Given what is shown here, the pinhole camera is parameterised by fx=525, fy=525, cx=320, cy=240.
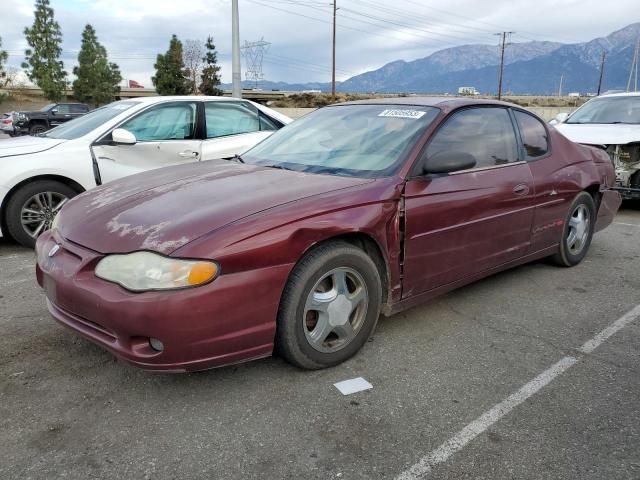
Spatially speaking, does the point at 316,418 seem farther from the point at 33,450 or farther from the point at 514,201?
the point at 514,201

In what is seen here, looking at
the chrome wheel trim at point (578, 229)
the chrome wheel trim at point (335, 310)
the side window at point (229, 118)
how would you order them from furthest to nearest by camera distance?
the side window at point (229, 118) → the chrome wheel trim at point (578, 229) → the chrome wheel trim at point (335, 310)

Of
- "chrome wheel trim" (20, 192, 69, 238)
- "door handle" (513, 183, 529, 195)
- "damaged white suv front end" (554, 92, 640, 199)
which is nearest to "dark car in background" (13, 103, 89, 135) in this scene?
"chrome wheel trim" (20, 192, 69, 238)

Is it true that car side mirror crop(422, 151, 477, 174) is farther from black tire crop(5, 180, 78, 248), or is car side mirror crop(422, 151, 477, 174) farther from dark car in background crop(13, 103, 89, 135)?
dark car in background crop(13, 103, 89, 135)

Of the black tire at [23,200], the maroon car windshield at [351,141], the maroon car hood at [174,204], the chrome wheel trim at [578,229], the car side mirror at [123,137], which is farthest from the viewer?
the car side mirror at [123,137]

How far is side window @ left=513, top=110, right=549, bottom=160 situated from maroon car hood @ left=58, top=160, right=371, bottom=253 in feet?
5.87

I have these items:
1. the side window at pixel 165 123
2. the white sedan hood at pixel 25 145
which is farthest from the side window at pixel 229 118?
the white sedan hood at pixel 25 145

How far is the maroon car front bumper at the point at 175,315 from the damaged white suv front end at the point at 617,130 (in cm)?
529

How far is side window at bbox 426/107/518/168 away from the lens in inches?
135

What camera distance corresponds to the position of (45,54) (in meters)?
55.0

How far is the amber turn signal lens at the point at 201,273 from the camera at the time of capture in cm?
231

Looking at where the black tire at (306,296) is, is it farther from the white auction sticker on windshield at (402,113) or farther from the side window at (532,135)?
the side window at (532,135)

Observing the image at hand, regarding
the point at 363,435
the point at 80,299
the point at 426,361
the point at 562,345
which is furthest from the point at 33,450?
the point at 562,345

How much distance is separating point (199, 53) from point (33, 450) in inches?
2838

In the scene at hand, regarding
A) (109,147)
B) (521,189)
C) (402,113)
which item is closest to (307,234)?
(402,113)
